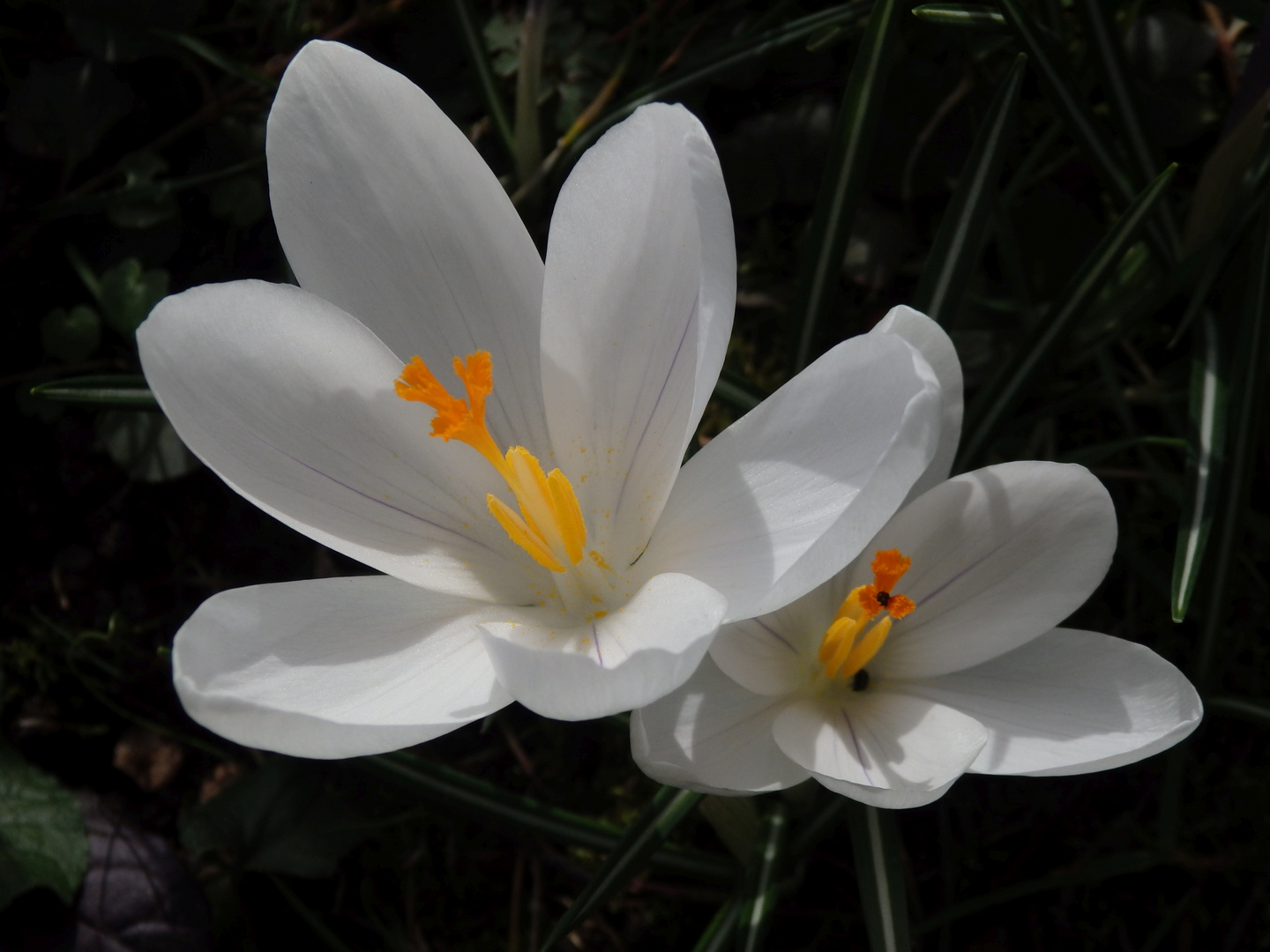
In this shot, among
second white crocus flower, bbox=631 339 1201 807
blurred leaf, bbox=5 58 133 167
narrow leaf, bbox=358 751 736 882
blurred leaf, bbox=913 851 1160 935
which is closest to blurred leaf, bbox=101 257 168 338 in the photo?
blurred leaf, bbox=5 58 133 167

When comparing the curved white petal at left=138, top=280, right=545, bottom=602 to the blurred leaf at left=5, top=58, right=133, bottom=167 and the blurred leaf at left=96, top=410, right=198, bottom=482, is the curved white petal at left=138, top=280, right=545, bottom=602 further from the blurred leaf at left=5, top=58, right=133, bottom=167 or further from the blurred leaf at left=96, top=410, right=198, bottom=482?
the blurred leaf at left=5, top=58, right=133, bottom=167

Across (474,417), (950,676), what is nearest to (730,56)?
(474,417)

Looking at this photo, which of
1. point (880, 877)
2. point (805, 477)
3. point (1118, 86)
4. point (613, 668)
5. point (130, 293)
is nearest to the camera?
point (613, 668)

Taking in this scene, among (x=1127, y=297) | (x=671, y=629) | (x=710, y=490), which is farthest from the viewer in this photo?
(x=1127, y=297)

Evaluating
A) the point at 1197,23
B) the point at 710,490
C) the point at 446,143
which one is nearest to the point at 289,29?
the point at 446,143

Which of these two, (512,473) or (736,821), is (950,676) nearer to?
(736,821)

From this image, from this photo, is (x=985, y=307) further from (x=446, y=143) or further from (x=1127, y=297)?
(x=446, y=143)
